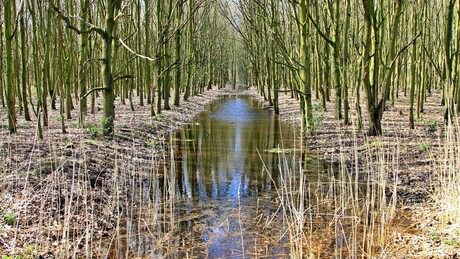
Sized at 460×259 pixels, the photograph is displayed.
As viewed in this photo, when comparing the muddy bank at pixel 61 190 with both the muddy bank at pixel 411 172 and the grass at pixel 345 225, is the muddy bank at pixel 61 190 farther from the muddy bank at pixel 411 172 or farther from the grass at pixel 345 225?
the muddy bank at pixel 411 172

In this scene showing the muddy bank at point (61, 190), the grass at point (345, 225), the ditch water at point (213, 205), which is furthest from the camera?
the ditch water at point (213, 205)

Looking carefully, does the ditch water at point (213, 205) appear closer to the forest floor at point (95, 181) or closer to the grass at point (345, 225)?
the grass at point (345, 225)

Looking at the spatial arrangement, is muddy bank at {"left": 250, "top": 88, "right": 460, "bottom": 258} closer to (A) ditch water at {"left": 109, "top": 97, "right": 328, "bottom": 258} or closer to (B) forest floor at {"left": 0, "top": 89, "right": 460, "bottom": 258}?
(B) forest floor at {"left": 0, "top": 89, "right": 460, "bottom": 258}

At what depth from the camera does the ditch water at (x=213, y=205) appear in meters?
4.84

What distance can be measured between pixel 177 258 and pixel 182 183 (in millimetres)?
3198

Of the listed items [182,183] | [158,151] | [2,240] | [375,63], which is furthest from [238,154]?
[2,240]

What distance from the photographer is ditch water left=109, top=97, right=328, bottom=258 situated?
4.84 metres

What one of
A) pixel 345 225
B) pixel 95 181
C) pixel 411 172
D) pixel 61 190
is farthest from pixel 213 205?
pixel 411 172

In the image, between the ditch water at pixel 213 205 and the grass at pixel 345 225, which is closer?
the grass at pixel 345 225

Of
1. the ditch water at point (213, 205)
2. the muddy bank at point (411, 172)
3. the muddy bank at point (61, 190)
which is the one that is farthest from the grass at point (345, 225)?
the muddy bank at point (61, 190)

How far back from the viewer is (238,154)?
10555 millimetres

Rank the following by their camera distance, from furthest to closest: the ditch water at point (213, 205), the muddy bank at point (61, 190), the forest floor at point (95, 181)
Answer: the ditch water at point (213, 205), the forest floor at point (95, 181), the muddy bank at point (61, 190)

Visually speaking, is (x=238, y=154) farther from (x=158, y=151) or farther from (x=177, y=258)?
(x=177, y=258)

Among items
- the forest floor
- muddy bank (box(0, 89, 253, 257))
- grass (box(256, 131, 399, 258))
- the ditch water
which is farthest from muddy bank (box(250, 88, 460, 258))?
muddy bank (box(0, 89, 253, 257))
